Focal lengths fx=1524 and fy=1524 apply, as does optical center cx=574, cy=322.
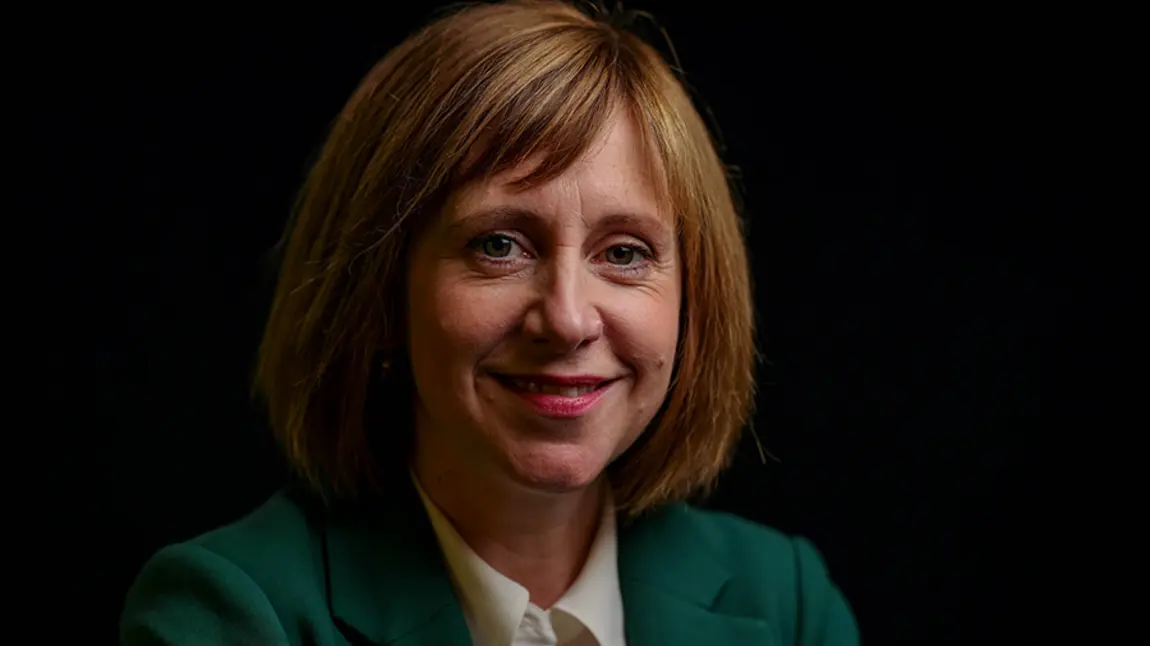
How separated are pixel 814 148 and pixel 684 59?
26 cm

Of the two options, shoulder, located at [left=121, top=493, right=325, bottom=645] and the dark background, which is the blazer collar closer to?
shoulder, located at [left=121, top=493, right=325, bottom=645]

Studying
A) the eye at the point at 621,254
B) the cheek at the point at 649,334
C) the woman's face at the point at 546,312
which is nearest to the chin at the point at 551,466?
the woman's face at the point at 546,312

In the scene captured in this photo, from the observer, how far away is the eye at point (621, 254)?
1813 mm

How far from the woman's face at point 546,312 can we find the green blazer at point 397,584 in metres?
0.19

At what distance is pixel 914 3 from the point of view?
2439 mm

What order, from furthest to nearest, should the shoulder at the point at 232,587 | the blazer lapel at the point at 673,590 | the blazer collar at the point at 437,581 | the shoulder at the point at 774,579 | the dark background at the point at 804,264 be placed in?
the dark background at the point at 804,264 < the shoulder at the point at 774,579 < the blazer lapel at the point at 673,590 < the blazer collar at the point at 437,581 < the shoulder at the point at 232,587

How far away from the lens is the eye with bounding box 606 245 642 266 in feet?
5.95

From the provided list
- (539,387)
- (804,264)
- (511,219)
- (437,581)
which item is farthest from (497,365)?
(804,264)

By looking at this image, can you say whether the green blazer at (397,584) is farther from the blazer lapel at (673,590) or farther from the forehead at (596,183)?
the forehead at (596,183)

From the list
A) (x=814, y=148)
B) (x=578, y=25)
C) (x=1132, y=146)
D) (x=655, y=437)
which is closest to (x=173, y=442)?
(x=655, y=437)

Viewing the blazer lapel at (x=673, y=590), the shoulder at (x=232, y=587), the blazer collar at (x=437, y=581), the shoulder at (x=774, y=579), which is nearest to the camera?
the shoulder at (x=232, y=587)

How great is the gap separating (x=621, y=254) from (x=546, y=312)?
0.46 feet

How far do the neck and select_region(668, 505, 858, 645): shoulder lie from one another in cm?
21

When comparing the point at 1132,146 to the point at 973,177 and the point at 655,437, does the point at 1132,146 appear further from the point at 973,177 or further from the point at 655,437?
the point at 655,437
